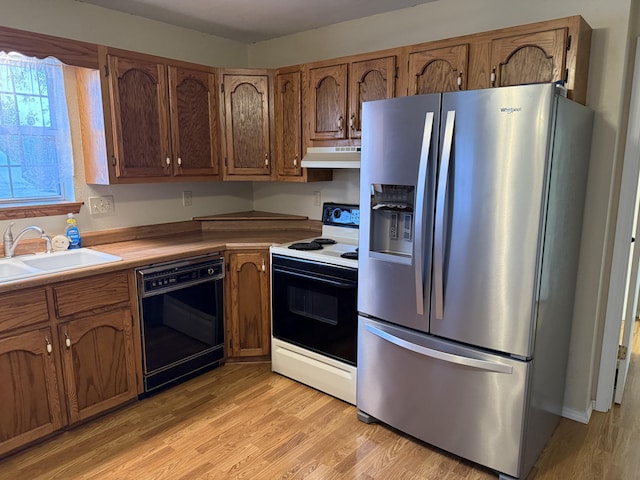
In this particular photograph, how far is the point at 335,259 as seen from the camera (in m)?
2.53

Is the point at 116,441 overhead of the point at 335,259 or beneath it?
beneath

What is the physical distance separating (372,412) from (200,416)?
97 centimetres

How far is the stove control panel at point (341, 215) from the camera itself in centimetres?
306

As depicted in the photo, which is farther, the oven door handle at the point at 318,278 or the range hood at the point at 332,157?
the range hood at the point at 332,157

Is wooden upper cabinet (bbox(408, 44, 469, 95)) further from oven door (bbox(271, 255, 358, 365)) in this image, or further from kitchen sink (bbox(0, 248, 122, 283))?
kitchen sink (bbox(0, 248, 122, 283))

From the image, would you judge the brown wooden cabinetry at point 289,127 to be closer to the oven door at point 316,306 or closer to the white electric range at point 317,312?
the white electric range at point 317,312

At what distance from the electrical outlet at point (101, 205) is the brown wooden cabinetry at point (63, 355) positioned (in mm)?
717

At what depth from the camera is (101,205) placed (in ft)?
9.58

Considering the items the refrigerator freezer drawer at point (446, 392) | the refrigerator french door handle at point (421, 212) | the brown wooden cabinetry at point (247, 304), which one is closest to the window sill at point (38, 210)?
the brown wooden cabinetry at point (247, 304)

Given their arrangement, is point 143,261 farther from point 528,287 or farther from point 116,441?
point 528,287

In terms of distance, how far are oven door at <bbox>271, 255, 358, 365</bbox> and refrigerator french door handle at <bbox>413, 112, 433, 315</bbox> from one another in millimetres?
473

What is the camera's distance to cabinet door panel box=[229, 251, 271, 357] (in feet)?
9.67

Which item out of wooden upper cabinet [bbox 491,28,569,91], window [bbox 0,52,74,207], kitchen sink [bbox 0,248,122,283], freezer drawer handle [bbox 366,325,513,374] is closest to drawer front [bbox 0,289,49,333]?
kitchen sink [bbox 0,248,122,283]

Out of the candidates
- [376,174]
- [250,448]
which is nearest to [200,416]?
[250,448]
